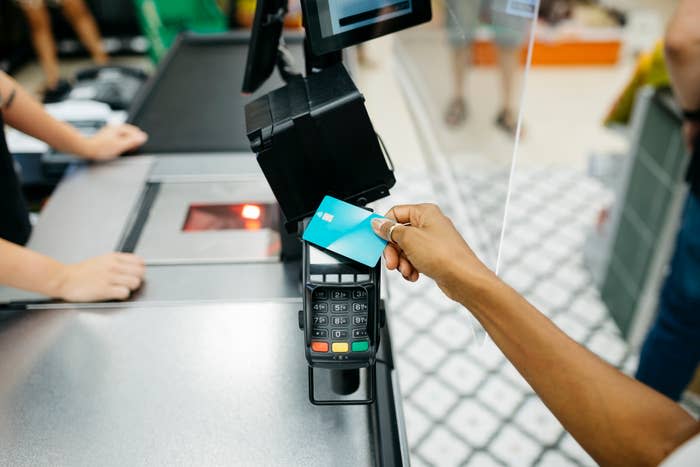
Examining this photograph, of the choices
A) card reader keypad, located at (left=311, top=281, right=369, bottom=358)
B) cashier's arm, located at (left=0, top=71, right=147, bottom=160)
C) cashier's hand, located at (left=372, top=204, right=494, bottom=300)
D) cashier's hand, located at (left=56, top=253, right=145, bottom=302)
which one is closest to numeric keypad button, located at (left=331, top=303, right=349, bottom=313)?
card reader keypad, located at (left=311, top=281, right=369, bottom=358)

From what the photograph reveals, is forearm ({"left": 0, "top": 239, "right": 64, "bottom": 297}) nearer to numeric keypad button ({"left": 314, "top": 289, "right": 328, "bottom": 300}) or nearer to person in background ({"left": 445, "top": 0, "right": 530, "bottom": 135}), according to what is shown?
numeric keypad button ({"left": 314, "top": 289, "right": 328, "bottom": 300})

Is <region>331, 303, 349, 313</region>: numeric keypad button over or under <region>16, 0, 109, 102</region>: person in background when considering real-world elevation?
over

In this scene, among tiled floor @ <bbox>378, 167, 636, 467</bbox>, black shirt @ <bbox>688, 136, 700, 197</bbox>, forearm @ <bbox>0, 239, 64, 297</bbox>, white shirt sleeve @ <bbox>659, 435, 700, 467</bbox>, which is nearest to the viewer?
white shirt sleeve @ <bbox>659, 435, 700, 467</bbox>

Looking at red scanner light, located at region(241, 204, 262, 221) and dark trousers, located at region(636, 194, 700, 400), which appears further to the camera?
dark trousers, located at region(636, 194, 700, 400)

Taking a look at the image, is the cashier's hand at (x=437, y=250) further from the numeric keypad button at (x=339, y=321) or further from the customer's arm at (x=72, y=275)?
the customer's arm at (x=72, y=275)

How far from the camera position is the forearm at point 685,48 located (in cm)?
129

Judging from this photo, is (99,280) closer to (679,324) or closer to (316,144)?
(316,144)

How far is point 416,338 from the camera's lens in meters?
2.13

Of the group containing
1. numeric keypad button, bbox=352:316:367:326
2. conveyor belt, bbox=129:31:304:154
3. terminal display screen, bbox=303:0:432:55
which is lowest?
conveyor belt, bbox=129:31:304:154

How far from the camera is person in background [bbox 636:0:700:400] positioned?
1.31 m

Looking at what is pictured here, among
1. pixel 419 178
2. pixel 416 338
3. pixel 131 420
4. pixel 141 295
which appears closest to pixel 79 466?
pixel 131 420

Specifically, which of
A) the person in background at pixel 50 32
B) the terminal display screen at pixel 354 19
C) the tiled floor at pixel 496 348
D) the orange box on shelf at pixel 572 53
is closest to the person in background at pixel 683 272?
the tiled floor at pixel 496 348

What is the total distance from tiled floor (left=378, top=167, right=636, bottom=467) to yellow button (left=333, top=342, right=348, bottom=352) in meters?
0.64

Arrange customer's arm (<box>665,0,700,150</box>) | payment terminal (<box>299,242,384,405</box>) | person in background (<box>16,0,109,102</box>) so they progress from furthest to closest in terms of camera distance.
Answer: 1. person in background (<box>16,0,109,102</box>)
2. customer's arm (<box>665,0,700,150</box>)
3. payment terminal (<box>299,242,384,405</box>)
